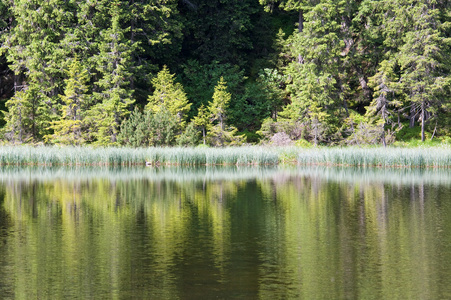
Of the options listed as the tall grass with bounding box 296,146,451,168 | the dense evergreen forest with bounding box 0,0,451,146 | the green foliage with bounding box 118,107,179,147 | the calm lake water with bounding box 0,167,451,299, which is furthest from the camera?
the dense evergreen forest with bounding box 0,0,451,146

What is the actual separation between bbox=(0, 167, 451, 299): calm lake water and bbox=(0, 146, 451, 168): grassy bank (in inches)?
340

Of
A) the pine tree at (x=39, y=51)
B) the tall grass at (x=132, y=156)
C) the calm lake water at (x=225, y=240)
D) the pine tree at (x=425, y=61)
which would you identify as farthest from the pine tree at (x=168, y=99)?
the calm lake water at (x=225, y=240)

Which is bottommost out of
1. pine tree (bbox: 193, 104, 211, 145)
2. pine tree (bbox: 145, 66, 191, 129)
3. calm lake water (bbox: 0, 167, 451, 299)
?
calm lake water (bbox: 0, 167, 451, 299)

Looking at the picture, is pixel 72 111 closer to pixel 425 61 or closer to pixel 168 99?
pixel 168 99

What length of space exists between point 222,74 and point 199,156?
14.4 metres

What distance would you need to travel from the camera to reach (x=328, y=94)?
43094 mm

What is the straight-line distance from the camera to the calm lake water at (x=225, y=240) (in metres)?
9.93

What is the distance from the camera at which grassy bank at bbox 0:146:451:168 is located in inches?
1310

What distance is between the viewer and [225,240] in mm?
13570

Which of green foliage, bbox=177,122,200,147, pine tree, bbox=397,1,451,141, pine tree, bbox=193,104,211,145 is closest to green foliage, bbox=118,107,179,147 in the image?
green foliage, bbox=177,122,200,147

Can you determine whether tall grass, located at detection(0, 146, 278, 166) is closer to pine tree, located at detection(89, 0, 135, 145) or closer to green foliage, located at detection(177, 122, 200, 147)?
green foliage, located at detection(177, 122, 200, 147)

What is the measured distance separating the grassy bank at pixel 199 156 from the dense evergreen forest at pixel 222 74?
12.5 ft

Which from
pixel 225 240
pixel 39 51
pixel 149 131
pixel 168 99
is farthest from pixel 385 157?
pixel 39 51

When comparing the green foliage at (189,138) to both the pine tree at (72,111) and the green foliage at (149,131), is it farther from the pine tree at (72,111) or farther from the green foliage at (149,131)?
the pine tree at (72,111)
